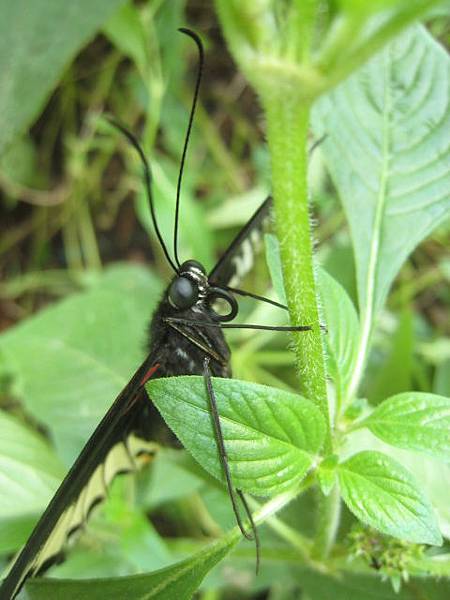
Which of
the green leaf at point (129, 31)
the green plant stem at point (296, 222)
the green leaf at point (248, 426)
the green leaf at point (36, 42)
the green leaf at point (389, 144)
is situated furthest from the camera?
the green leaf at point (129, 31)

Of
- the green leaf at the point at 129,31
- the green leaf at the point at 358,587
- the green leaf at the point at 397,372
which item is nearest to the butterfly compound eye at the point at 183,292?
the green leaf at the point at 358,587

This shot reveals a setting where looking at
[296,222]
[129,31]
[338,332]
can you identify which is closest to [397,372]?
[338,332]

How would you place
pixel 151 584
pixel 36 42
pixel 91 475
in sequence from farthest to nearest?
pixel 36 42
pixel 91 475
pixel 151 584

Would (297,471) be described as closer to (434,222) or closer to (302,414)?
(302,414)

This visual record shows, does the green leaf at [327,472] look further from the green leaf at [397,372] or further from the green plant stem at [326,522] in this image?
the green leaf at [397,372]

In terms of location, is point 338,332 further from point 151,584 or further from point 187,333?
point 151,584
